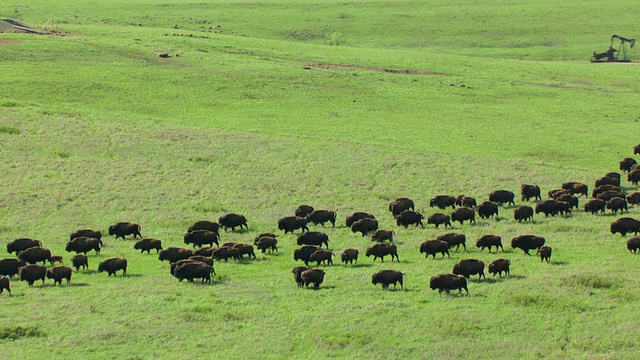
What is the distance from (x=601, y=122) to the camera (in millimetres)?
63281

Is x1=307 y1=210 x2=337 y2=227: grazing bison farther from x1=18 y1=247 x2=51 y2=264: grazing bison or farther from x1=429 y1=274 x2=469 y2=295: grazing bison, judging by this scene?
x1=18 y1=247 x2=51 y2=264: grazing bison

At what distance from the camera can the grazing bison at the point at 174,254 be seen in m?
30.7

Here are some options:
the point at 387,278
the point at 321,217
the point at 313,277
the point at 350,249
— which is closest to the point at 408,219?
the point at 321,217

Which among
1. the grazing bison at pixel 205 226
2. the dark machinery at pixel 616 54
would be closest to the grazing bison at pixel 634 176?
the grazing bison at pixel 205 226

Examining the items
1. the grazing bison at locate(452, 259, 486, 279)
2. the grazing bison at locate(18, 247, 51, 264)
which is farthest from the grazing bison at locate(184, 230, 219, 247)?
the grazing bison at locate(452, 259, 486, 279)

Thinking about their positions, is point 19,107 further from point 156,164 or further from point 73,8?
point 73,8

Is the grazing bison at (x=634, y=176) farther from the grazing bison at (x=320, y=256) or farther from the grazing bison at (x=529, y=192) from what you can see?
the grazing bison at (x=320, y=256)

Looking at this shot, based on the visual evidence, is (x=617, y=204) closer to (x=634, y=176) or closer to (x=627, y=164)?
(x=634, y=176)

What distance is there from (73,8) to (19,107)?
58.8 m

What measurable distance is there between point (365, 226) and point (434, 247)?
195 inches

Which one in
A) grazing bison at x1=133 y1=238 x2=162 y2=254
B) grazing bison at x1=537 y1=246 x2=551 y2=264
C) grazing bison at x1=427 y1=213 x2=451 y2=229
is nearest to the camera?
grazing bison at x1=537 y1=246 x2=551 y2=264

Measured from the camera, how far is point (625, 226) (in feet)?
112

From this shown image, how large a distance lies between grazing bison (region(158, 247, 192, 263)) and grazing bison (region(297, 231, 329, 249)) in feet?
15.8

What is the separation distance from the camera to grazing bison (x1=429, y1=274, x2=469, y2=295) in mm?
26578
